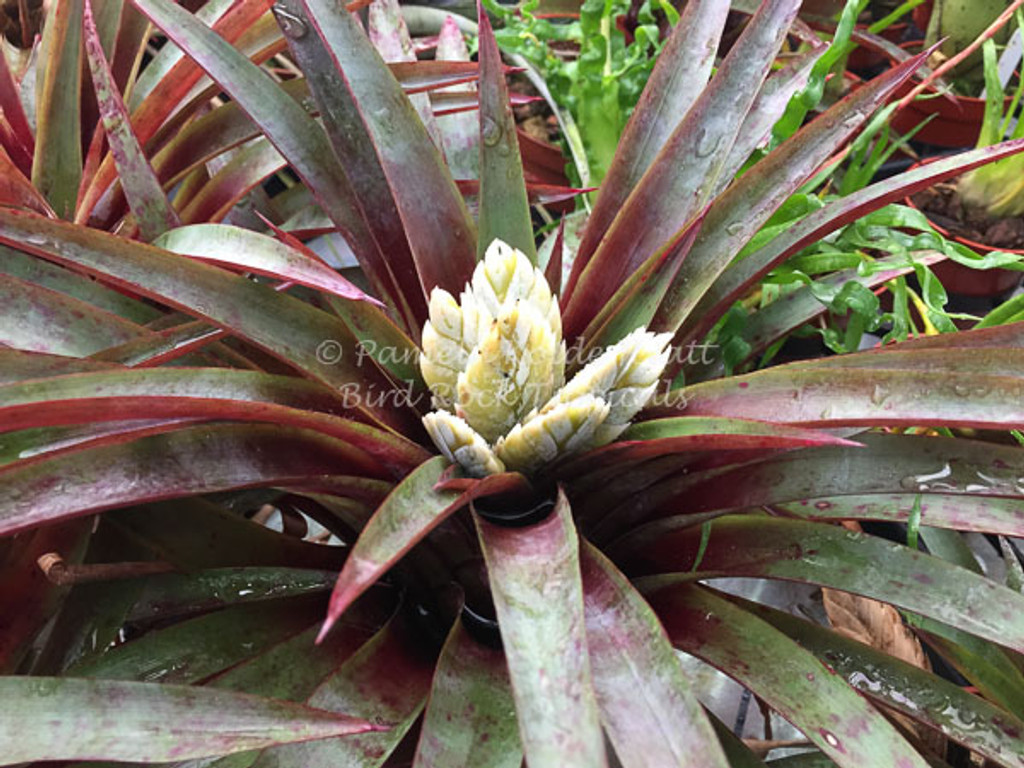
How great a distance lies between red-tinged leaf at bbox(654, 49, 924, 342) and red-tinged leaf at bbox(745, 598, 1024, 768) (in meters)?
0.28

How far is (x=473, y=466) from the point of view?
1.88ft

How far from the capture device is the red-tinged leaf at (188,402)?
479mm

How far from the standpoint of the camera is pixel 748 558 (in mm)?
641

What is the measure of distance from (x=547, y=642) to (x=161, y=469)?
271mm

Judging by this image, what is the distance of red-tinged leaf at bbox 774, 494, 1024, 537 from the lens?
0.59 meters

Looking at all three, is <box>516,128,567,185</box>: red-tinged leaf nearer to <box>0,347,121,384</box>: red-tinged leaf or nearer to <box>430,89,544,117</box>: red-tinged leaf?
<box>430,89,544,117</box>: red-tinged leaf

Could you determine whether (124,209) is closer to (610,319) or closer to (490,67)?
(490,67)

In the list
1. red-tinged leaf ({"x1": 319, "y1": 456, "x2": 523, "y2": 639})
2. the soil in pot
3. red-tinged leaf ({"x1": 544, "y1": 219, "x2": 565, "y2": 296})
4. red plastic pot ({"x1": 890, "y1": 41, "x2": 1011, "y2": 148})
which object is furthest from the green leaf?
red plastic pot ({"x1": 890, "y1": 41, "x2": 1011, "y2": 148})

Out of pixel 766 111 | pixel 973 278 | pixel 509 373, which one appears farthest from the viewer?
pixel 973 278

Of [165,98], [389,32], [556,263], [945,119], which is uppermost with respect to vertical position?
[945,119]

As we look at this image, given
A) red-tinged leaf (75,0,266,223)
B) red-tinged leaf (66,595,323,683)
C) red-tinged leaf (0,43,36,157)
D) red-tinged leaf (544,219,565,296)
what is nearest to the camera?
red-tinged leaf (66,595,323,683)

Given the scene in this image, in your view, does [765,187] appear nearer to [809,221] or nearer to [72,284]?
[809,221]

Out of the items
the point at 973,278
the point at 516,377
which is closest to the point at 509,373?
the point at 516,377

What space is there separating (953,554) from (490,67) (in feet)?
2.07
